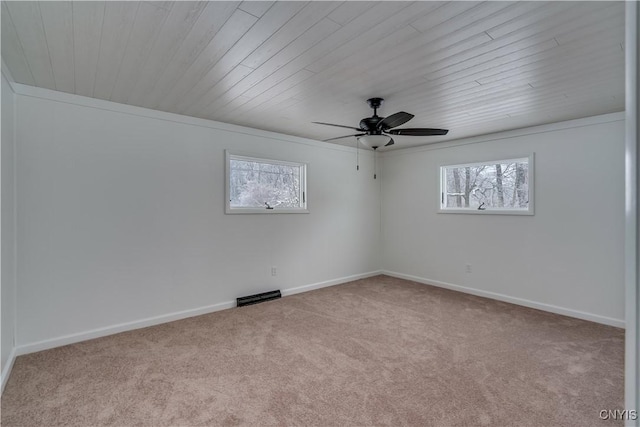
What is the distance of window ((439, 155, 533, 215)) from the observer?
4.08 metres

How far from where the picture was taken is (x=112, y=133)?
3080 mm

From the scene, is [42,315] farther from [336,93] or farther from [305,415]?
[336,93]

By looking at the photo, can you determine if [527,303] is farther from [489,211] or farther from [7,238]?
[7,238]

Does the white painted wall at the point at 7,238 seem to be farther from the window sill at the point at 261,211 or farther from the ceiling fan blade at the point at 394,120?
the ceiling fan blade at the point at 394,120

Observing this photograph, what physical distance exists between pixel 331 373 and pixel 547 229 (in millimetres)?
3238

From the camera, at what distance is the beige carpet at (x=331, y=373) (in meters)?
1.91

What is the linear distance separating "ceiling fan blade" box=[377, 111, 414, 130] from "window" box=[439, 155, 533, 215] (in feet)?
7.56

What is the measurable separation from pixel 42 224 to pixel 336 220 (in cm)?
361

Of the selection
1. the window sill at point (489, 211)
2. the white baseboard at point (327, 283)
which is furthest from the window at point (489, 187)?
the white baseboard at point (327, 283)

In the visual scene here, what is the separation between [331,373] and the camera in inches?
93.4

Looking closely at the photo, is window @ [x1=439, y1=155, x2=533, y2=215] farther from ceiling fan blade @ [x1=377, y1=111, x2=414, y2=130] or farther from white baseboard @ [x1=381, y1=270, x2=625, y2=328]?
ceiling fan blade @ [x1=377, y1=111, x2=414, y2=130]

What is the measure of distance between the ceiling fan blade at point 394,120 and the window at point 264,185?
1.90 metres

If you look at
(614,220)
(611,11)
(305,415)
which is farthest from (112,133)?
(614,220)

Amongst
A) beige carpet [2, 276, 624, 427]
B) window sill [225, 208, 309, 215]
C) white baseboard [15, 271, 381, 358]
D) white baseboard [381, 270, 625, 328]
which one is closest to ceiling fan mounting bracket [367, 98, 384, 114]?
window sill [225, 208, 309, 215]
